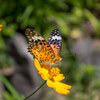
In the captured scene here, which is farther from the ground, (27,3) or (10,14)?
(27,3)

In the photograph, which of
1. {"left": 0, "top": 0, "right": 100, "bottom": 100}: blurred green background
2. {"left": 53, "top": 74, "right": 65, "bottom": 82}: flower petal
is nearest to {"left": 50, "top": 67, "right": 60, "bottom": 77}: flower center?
{"left": 53, "top": 74, "right": 65, "bottom": 82}: flower petal

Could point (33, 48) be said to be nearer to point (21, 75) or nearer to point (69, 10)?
point (21, 75)

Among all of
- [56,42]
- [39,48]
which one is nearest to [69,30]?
[56,42]

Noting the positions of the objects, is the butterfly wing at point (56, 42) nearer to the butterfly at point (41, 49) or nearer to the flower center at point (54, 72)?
the butterfly at point (41, 49)

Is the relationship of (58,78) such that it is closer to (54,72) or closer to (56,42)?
(54,72)

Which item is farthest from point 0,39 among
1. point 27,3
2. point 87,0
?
point 87,0

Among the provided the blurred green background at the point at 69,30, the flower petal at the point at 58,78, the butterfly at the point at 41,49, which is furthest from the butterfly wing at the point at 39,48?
the blurred green background at the point at 69,30
